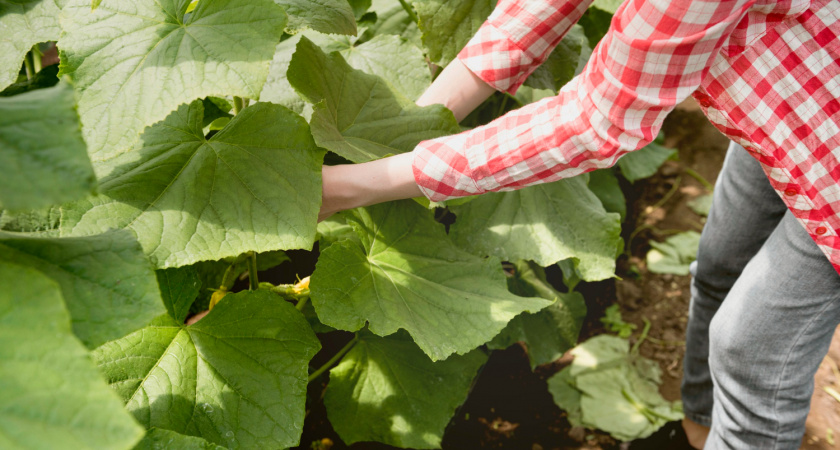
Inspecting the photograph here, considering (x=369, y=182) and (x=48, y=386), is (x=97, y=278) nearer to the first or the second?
(x=48, y=386)

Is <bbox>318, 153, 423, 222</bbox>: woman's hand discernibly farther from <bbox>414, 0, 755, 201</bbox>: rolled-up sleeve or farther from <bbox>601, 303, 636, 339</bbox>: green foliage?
<bbox>601, 303, 636, 339</bbox>: green foliage

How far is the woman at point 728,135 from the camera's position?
931mm

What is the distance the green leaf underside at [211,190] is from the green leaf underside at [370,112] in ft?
0.57

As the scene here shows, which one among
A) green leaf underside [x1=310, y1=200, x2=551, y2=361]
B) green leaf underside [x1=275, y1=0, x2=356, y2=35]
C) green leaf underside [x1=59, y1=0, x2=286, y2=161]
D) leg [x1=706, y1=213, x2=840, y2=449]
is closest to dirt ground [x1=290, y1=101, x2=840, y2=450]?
green leaf underside [x1=310, y1=200, x2=551, y2=361]

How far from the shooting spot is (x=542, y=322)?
6.75 ft

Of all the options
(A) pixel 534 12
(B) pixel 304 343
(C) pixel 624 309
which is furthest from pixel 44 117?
(C) pixel 624 309

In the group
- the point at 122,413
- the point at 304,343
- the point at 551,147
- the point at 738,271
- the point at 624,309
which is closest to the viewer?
the point at 122,413

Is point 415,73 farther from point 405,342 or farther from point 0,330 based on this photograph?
point 0,330

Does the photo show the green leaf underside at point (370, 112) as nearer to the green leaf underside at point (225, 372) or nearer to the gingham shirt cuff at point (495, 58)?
the gingham shirt cuff at point (495, 58)

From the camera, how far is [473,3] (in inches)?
63.0

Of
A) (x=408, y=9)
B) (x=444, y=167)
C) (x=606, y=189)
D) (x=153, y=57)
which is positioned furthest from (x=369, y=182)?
(x=606, y=189)

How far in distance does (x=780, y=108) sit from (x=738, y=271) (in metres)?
0.81

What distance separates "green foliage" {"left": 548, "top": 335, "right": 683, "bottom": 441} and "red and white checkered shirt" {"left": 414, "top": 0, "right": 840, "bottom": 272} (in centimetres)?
113

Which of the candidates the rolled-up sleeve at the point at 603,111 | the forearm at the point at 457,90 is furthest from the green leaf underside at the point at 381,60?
the rolled-up sleeve at the point at 603,111
